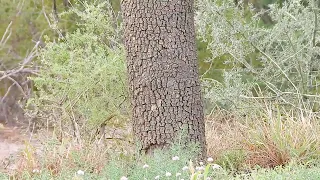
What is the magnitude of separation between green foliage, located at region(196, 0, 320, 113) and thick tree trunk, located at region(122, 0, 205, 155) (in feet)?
7.18

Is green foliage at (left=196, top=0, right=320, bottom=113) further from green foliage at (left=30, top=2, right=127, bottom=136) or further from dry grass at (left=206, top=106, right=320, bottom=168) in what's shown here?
green foliage at (left=30, top=2, right=127, bottom=136)

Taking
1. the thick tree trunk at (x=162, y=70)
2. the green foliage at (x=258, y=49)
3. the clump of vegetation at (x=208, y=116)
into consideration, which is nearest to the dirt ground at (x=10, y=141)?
the clump of vegetation at (x=208, y=116)

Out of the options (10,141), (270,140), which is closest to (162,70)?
(270,140)

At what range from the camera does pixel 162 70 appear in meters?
5.88

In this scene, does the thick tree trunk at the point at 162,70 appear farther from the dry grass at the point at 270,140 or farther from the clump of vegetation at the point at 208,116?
the dry grass at the point at 270,140

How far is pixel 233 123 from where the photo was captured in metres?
7.92

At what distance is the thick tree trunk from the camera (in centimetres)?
589

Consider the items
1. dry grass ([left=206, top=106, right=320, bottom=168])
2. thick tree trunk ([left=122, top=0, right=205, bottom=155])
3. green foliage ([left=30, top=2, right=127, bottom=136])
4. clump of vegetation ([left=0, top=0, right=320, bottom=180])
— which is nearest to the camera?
clump of vegetation ([left=0, top=0, right=320, bottom=180])

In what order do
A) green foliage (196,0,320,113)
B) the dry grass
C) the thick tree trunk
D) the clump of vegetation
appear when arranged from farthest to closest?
green foliage (196,0,320,113), the dry grass, the thick tree trunk, the clump of vegetation

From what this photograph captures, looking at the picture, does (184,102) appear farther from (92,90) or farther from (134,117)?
(92,90)

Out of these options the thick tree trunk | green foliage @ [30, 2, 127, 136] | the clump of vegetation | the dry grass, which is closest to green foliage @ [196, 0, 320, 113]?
the clump of vegetation

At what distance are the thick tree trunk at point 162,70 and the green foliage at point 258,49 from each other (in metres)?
2.19

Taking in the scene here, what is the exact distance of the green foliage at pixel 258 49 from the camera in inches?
326

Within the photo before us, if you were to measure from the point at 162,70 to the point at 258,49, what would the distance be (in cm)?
299
